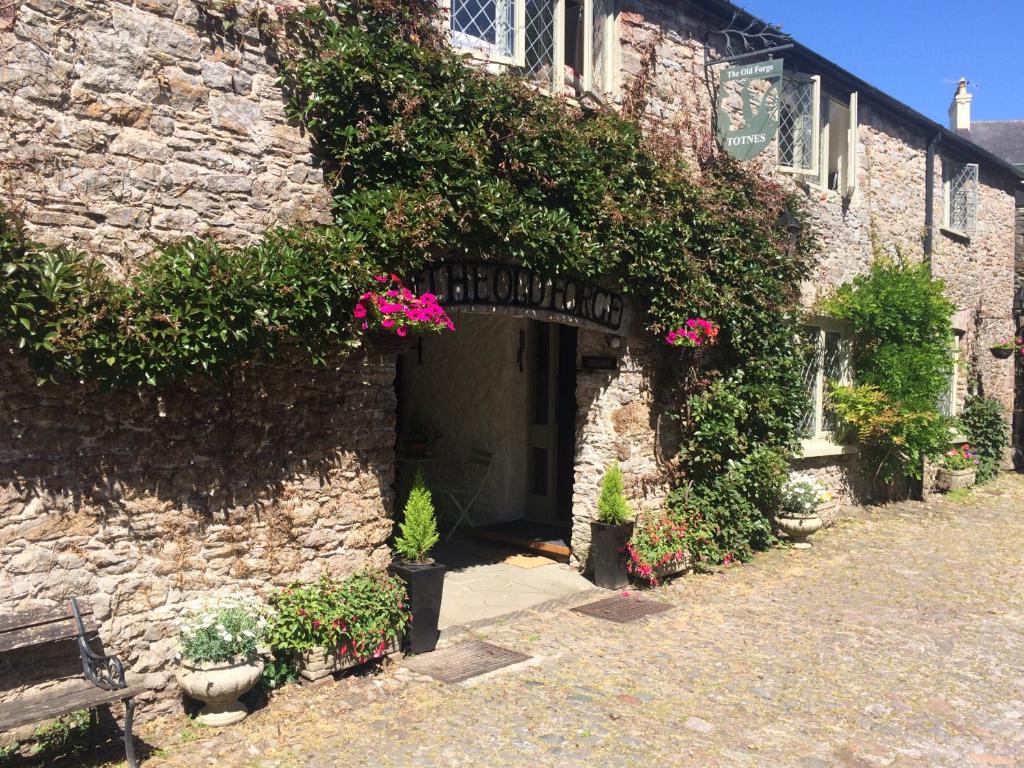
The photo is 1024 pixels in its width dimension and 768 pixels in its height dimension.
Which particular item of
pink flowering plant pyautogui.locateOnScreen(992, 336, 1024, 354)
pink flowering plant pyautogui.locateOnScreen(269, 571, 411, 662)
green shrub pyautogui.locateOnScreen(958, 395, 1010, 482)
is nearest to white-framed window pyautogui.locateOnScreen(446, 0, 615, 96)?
pink flowering plant pyautogui.locateOnScreen(269, 571, 411, 662)

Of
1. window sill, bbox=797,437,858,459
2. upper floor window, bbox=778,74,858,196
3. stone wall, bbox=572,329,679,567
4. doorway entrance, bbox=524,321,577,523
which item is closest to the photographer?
stone wall, bbox=572,329,679,567

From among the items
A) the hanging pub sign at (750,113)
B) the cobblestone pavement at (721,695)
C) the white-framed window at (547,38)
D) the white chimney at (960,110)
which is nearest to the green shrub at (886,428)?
the cobblestone pavement at (721,695)

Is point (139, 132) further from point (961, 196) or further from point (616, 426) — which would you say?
point (961, 196)

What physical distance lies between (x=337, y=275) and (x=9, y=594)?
2219mm

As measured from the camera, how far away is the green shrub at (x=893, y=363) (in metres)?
10.1

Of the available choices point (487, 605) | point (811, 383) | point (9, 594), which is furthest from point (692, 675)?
point (811, 383)

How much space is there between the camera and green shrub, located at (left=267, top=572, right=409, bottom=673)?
4684 mm

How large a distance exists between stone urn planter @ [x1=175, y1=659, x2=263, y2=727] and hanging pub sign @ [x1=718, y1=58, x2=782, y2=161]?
6.39m

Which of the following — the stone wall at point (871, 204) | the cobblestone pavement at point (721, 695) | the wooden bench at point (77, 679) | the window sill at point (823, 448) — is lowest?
the cobblestone pavement at point (721, 695)

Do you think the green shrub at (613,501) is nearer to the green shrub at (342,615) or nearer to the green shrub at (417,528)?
the green shrub at (417,528)

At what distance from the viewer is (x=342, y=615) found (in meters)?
4.81

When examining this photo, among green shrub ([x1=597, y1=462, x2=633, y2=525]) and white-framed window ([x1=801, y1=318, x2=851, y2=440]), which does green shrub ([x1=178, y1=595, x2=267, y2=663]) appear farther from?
white-framed window ([x1=801, y1=318, x2=851, y2=440])

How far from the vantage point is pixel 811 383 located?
10086 millimetres

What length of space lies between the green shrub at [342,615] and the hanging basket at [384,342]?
1397 mm
